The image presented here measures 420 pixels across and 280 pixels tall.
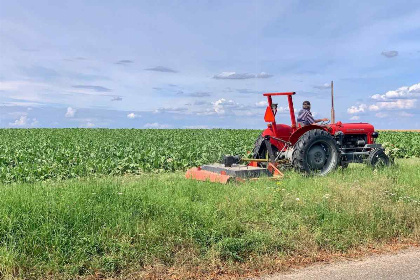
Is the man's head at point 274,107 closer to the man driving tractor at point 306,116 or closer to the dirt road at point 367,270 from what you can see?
the man driving tractor at point 306,116

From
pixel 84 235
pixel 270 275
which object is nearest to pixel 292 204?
pixel 270 275

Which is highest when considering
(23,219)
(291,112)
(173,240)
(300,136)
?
(291,112)

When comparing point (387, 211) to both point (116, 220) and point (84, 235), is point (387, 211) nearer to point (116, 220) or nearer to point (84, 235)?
point (116, 220)

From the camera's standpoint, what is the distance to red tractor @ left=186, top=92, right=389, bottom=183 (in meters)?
9.16

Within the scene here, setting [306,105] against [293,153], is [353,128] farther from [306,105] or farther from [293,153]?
[293,153]

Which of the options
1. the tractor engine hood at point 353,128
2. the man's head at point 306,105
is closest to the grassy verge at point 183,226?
the man's head at point 306,105

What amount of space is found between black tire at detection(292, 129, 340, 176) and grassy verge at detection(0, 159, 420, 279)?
216cm

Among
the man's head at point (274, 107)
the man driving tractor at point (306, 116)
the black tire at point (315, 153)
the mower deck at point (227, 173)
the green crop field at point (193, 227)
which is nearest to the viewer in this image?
the green crop field at point (193, 227)

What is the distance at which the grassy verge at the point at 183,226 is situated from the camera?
4.60 m

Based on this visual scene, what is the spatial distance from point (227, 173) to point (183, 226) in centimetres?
351

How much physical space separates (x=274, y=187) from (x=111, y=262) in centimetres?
378

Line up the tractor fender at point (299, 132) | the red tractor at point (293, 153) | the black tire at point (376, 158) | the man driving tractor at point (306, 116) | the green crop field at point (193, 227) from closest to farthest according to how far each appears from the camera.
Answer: the green crop field at point (193, 227)
the red tractor at point (293, 153)
the tractor fender at point (299, 132)
the man driving tractor at point (306, 116)
the black tire at point (376, 158)

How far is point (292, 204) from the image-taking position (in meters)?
6.44

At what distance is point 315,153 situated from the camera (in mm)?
9922
